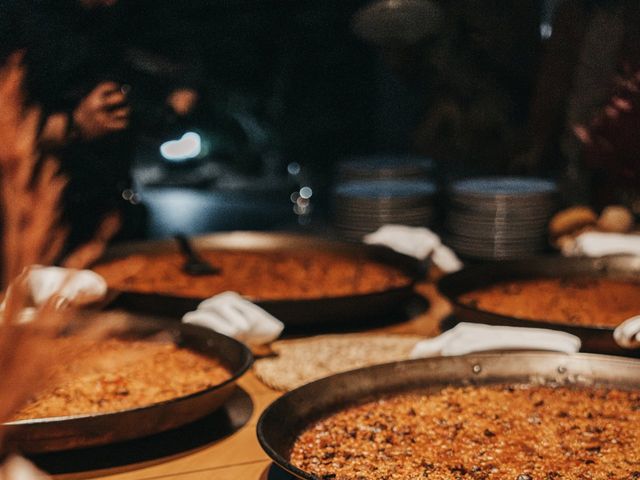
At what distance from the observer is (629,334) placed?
2047mm

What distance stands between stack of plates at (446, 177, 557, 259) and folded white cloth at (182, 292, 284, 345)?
1.62 m

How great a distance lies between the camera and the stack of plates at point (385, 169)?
14.5ft

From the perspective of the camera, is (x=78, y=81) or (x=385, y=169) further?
(x=385, y=169)

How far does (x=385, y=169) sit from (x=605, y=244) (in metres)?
1.51

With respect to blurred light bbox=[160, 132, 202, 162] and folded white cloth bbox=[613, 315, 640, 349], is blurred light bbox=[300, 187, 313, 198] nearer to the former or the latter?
blurred light bbox=[160, 132, 202, 162]

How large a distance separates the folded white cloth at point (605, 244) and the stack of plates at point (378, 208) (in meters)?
0.85

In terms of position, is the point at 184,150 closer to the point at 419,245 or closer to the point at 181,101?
the point at 181,101

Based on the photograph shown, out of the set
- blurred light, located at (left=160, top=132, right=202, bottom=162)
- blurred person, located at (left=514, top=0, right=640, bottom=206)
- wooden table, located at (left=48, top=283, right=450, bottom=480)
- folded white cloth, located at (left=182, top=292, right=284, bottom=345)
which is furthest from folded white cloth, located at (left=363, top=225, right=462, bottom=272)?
blurred light, located at (left=160, top=132, right=202, bottom=162)

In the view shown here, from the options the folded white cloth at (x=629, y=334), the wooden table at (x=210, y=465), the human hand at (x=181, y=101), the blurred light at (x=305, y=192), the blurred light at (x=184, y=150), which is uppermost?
the human hand at (x=181, y=101)

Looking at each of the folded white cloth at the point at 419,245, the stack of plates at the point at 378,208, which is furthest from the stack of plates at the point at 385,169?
the folded white cloth at the point at 419,245

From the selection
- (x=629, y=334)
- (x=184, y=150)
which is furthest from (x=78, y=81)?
(x=184, y=150)

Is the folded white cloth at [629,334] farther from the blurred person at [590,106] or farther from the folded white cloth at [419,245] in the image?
the blurred person at [590,106]

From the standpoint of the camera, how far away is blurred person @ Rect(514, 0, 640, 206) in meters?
3.53

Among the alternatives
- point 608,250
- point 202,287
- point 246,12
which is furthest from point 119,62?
point 246,12
